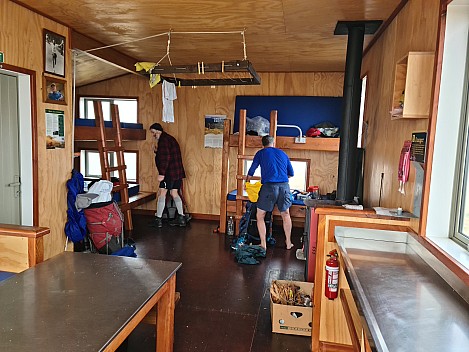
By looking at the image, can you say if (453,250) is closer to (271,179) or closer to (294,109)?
(271,179)

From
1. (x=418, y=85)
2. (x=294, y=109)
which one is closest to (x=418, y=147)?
(x=418, y=85)

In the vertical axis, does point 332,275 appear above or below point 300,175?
below

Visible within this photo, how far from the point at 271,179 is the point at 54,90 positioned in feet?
8.80

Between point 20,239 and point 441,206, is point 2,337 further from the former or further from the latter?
point 441,206

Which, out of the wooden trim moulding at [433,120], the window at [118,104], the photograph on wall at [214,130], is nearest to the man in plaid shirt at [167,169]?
the photograph on wall at [214,130]

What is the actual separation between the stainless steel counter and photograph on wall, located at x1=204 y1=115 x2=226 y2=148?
4.44 metres

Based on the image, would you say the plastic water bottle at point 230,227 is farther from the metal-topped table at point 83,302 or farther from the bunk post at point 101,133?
the metal-topped table at point 83,302

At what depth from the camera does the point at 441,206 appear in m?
2.16

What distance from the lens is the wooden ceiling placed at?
321cm

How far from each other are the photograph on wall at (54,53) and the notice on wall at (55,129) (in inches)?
16.3

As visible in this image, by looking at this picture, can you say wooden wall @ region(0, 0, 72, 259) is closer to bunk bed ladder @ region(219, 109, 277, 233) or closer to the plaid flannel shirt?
the plaid flannel shirt

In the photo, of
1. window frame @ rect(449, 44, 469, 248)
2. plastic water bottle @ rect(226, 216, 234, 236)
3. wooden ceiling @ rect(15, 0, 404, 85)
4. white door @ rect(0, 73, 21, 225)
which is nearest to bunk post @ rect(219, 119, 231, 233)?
plastic water bottle @ rect(226, 216, 234, 236)

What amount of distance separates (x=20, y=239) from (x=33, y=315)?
40.1 inches

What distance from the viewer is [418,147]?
2.32 metres
